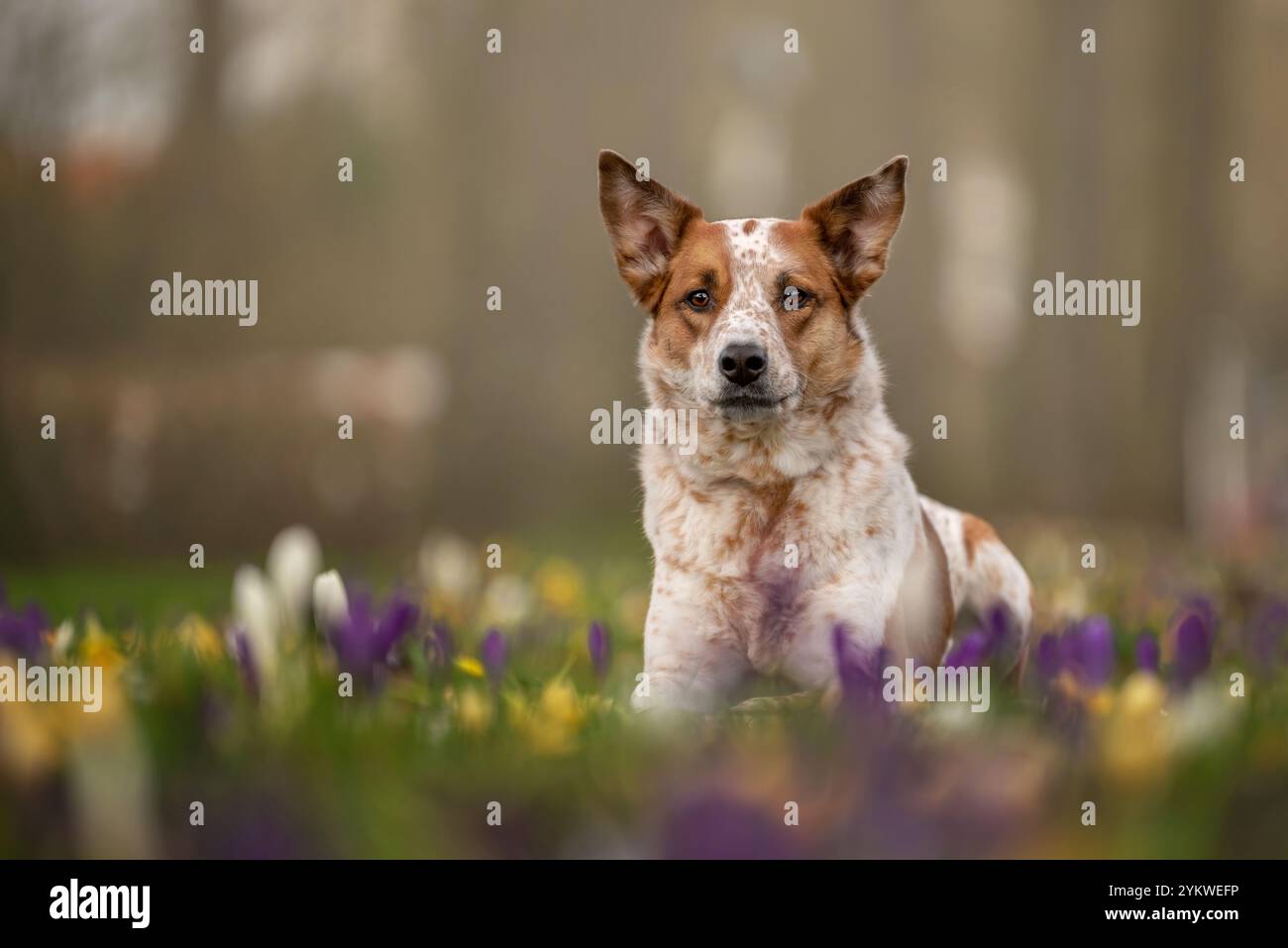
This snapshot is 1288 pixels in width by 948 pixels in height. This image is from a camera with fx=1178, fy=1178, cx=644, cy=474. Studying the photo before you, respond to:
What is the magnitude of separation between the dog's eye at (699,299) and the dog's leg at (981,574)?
57.4 inches

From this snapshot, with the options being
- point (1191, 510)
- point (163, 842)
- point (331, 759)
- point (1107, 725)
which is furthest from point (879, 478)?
point (1191, 510)

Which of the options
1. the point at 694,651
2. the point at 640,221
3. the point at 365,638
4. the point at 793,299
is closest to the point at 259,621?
the point at 365,638

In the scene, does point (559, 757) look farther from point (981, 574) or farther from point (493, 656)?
point (981, 574)

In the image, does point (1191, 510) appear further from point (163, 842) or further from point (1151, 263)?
point (163, 842)

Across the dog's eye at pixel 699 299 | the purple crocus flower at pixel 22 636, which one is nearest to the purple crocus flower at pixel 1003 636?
the dog's eye at pixel 699 299

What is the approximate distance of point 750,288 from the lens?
4.48 meters

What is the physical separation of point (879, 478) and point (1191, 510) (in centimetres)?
993

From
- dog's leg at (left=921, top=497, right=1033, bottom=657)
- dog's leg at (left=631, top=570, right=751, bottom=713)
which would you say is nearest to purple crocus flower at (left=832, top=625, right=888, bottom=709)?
dog's leg at (left=631, top=570, right=751, bottom=713)

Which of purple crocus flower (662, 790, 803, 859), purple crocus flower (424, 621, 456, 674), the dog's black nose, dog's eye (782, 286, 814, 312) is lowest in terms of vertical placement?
purple crocus flower (662, 790, 803, 859)

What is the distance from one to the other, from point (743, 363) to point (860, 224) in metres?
0.97

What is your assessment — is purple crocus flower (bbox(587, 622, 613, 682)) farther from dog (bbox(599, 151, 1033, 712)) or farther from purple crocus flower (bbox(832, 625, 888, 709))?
purple crocus flower (bbox(832, 625, 888, 709))

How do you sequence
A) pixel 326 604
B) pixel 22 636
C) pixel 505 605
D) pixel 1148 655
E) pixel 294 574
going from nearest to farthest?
pixel 294 574 → pixel 326 604 → pixel 22 636 → pixel 1148 655 → pixel 505 605

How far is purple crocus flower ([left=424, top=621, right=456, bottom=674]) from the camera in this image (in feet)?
11.5

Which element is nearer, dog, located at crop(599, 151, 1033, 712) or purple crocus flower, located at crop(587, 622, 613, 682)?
purple crocus flower, located at crop(587, 622, 613, 682)
